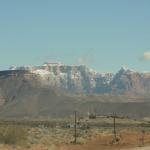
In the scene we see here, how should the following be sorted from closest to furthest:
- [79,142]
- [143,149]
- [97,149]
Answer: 1. [143,149]
2. [97,149]
3. [79,142]

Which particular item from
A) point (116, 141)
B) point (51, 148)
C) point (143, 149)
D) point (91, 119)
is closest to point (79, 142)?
point (116, 141)

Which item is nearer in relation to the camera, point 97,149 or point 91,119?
point 97,149

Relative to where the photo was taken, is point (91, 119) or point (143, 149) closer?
point (143, 149)

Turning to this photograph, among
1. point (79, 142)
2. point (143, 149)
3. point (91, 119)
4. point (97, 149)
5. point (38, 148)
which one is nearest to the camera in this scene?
point (143, 149)

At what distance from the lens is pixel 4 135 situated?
55531 millimetres

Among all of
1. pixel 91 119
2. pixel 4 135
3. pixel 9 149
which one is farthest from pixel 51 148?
pixel 91 119

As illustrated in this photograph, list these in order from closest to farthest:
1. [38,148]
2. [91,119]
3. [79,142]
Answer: [38,148] → [79,142] → [91,119]

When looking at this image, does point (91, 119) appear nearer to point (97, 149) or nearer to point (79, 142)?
point (79, 142)

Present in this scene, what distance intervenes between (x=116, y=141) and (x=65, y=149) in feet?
51.1

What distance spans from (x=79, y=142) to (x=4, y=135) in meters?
11.8

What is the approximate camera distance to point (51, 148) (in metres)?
49.3

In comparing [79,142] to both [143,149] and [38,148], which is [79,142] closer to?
[38,148]

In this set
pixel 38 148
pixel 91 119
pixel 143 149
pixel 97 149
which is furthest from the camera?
pixel 91 119

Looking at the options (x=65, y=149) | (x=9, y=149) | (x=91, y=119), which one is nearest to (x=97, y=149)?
(x=65, y=149)
